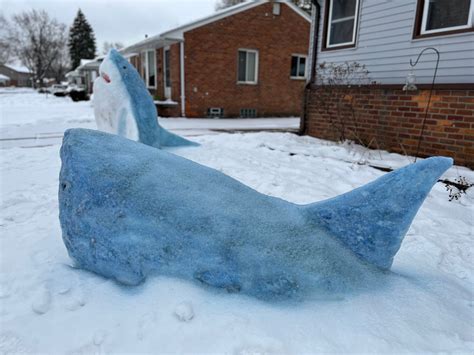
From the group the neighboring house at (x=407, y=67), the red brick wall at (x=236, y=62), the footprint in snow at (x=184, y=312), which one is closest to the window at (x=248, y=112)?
the red brick wall at (x=236, y=62)

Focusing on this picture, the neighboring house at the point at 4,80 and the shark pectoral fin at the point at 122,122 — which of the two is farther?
the neighboring house at the point at 4,80

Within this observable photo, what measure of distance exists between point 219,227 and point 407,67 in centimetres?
592

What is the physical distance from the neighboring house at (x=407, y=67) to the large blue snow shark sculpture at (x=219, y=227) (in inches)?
167

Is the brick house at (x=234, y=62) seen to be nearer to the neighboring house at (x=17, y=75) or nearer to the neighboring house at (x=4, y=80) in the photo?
the neighboring house at (x=4, y=80)

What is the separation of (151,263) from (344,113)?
6.69 m

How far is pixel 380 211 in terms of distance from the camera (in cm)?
200

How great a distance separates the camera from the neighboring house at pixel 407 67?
537 cm

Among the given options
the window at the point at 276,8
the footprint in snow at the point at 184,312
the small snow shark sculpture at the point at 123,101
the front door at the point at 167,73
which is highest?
the window at the point at 276,8

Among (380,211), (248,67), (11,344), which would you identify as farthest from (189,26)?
(11,344)

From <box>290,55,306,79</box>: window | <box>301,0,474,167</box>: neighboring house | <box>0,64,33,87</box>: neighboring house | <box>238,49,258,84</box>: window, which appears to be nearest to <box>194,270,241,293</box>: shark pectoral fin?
<box>301,0,474,167</box>: neighboring house

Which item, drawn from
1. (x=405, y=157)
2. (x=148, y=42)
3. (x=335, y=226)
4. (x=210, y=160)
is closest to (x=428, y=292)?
(x=335, y=226)

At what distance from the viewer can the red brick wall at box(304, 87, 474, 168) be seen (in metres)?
5.32

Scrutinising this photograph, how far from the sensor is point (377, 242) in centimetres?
207

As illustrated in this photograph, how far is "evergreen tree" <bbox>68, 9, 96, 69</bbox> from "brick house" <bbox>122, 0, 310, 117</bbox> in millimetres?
45707
